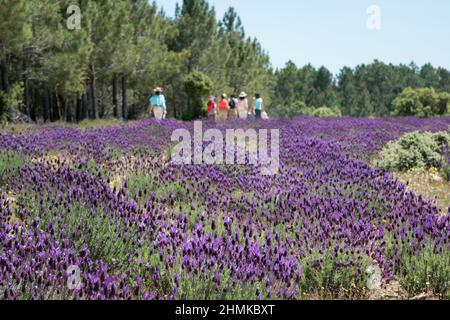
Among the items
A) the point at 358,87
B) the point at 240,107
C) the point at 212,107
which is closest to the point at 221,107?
the point at 212,107

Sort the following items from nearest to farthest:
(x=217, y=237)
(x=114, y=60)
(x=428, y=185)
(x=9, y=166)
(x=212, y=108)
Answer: (x=217, y=237) < (x=9, y=166) < (x=428, y=185) < (x=212, y=108) < (x=114, y=60)

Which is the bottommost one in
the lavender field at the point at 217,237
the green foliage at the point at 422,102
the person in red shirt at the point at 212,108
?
the lavender field at the point at 217,237

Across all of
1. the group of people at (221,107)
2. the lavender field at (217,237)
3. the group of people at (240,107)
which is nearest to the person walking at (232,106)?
the group of people at (221,107)

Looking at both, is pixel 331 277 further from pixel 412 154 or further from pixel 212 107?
pixel 212 107

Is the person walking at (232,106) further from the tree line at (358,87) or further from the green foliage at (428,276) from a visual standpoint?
the tree line at (358,87)

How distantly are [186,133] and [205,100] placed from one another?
27.4 metres

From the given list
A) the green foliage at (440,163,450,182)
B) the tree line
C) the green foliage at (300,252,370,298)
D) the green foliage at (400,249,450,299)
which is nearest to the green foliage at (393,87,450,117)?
the tree line

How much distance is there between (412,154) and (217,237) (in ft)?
22.5

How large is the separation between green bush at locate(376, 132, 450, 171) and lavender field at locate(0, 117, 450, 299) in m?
2.64

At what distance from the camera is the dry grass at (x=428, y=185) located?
775cm

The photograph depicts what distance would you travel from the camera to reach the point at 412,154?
404 inches

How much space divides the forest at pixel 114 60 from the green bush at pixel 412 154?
13.8 meters

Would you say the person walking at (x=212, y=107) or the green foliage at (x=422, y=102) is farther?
the green foliage at (x=422, y=102)
